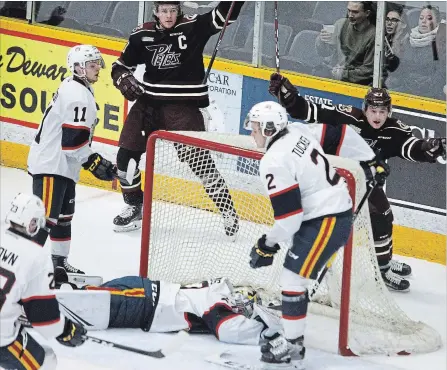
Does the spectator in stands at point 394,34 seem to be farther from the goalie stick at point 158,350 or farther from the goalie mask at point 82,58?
the goalie stick at point 158,350

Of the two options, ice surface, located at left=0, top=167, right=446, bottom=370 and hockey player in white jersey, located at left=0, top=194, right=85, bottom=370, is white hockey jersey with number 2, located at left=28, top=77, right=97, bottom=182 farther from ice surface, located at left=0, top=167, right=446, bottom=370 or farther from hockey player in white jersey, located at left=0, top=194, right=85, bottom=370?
hockey player in white jersey, located at left=0, top=194, right=85, bottom=370

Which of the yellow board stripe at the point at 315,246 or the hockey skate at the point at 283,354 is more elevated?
the yellow board stripe at the point at 315,246

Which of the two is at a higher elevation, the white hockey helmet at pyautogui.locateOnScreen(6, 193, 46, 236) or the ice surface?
the white hockey helmet at pyautogui.locateOnScreen(6, 193, 46, 236)

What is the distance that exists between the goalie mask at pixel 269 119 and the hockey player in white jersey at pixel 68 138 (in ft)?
3.45

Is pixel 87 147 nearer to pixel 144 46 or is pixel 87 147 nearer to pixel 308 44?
pixel 144 46

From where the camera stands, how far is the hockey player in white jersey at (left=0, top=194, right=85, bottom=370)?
525 cm

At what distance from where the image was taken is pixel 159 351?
21.0ft

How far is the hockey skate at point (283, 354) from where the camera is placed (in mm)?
6277

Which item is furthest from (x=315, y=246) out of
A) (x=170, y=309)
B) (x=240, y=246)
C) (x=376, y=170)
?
(x=240, y=246)

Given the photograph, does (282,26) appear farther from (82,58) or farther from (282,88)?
(82,58)

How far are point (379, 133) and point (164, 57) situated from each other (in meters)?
1.35

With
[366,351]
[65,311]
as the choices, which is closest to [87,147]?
[65,311]

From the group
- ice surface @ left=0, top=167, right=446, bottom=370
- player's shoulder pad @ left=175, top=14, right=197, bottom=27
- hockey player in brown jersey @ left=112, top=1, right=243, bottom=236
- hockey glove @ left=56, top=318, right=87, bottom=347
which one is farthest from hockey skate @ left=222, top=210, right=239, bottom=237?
hockey glove @ left=56, top=318, right=87, bottom=347

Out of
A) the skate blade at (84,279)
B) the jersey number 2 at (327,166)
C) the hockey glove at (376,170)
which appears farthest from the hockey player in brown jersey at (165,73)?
the jersey number 2 at (327,166)
